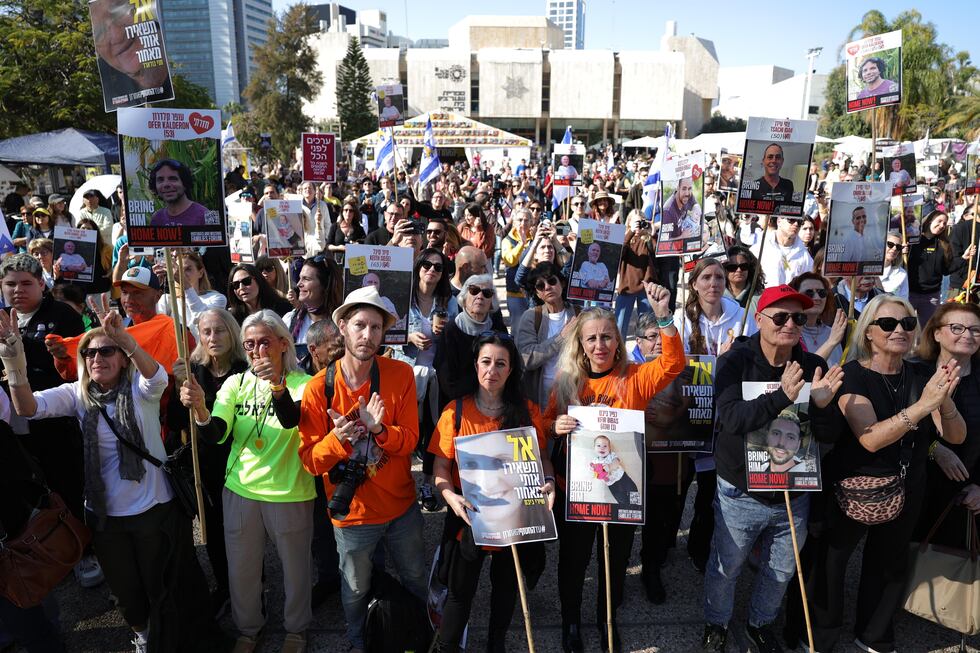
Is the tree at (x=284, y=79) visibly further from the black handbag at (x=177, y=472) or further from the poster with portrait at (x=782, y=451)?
the poster with portrait at (x=782, y=451)

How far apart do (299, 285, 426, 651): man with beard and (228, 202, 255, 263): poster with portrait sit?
4889 mm

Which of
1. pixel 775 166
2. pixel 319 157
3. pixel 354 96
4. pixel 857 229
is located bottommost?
pixel 857 229

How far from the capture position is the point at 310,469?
309cm

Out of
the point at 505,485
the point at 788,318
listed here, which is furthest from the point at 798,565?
the point at 505,485

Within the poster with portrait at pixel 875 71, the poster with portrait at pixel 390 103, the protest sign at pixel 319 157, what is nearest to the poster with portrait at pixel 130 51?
the protest sign at pixel 319 157

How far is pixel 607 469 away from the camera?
3.18 metres

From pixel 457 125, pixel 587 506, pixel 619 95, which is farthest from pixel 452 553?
pixel 619 95

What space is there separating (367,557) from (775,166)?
13.8ft

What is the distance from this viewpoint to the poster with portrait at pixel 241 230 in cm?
753

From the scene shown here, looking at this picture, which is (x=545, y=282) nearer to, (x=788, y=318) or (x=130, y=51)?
(x=788, y=318)

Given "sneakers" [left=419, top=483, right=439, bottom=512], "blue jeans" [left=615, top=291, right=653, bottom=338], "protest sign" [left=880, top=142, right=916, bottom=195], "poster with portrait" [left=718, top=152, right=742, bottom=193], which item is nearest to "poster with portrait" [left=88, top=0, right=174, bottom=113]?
"sneakers" [left=419, top=483, right=439, bottom=512]

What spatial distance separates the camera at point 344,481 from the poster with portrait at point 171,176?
4.74 feet

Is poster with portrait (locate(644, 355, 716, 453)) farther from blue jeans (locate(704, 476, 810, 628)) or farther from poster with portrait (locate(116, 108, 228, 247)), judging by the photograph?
poster with portrait (locate(116, 108, 228, 247))

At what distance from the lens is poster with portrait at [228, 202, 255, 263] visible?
297 inches
